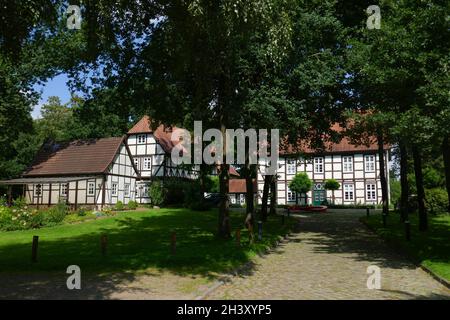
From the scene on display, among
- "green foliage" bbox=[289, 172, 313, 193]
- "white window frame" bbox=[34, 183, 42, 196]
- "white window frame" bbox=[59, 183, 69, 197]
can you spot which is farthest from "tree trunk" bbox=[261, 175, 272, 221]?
"white window frame" bbox=[34, 183, 42, 196]

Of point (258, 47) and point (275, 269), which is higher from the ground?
point (258, 47)

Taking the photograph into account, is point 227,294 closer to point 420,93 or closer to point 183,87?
point 420,93

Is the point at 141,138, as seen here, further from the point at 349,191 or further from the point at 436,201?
the point at 436,201

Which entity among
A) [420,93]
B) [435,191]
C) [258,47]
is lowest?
[435,191]

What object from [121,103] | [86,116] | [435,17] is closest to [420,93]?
[435,17]

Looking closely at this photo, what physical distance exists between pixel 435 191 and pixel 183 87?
26.2 metres

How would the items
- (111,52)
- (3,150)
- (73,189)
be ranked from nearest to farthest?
(111,52), (73,189), (3,150)

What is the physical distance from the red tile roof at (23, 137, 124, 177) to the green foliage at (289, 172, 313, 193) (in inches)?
877

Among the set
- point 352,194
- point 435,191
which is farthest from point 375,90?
point 352,194

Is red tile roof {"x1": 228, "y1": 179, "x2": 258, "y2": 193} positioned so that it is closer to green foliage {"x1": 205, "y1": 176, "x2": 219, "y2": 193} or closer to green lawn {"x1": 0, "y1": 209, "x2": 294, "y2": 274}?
green foliage {"x1": 205, "y1": 176, "x2": 219, "y2": 193}

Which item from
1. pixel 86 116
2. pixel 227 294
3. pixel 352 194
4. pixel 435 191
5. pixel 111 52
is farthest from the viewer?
pixel 352 194

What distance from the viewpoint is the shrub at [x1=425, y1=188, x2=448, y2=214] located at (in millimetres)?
35875

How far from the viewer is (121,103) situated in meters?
15.8

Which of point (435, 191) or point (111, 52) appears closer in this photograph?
point (111, 52)
